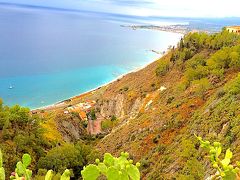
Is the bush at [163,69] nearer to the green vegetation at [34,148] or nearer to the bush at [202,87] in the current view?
the bush at [202,87]

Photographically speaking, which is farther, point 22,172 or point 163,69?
point 163,69

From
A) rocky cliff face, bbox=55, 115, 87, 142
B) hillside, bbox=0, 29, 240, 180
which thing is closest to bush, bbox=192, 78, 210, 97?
hillside, bbox=0, 29, 240, 180

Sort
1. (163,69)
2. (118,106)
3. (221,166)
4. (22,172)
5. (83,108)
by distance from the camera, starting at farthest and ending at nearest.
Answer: (83,108) → (118,106) → (163,69) → (22,172) → (221,166)

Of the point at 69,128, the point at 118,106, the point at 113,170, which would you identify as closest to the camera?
the point at 113,170

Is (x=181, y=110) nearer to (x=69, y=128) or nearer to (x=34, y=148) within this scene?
(x=34, y=148)

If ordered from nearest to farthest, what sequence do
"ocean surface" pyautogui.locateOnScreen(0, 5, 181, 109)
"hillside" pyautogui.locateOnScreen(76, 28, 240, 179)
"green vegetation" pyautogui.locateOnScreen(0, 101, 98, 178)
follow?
"hillside" pyautogui.locateOnScreen(76, 28, 240, 179) → "green vegetation" pyautogui.locateOnScreen(0, 101, 98, 178) → "ocean surface" pyautogui.locateOnScreen(0, 5, 181, 109)

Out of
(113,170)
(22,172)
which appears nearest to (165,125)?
(22,172)

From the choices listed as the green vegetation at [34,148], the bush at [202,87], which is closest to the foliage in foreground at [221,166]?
the green vegetation at [34,148]

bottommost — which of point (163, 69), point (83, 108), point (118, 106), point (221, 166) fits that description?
point (83, 108)

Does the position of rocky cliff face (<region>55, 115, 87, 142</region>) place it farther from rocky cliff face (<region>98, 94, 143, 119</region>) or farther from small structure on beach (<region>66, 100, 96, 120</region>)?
rocky cliff face (<region>98, 94, 143, 119</region>)
